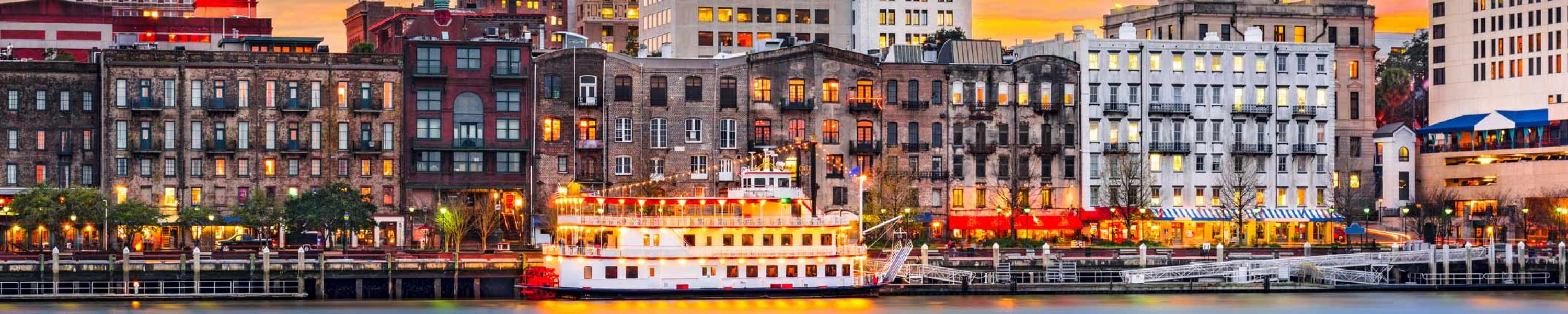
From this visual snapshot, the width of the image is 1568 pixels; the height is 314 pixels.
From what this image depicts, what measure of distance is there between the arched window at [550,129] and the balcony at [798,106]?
38.3 ft

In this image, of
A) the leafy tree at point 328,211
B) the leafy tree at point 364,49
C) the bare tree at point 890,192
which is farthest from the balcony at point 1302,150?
the leafy tree at point 328,211

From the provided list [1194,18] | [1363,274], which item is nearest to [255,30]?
[1194,18]

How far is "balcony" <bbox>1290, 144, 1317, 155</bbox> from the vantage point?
142 meters

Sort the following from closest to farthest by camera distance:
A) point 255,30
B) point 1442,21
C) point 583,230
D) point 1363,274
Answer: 1. point 583,230
2. point 1363,274
3. point 1442,21
4. point 255,30

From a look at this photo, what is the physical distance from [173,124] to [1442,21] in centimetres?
8719

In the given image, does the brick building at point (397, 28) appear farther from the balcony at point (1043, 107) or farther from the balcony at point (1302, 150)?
the balcony at point (1302, 150)

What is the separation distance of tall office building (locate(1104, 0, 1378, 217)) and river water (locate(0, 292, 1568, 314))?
37.0 metres

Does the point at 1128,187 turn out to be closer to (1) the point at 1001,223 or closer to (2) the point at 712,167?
(1) the point at 1001,223

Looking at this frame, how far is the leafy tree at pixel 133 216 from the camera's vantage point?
396 ft

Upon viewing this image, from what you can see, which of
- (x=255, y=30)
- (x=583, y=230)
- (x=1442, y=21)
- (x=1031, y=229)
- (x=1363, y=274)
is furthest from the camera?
(x=255, y=30)

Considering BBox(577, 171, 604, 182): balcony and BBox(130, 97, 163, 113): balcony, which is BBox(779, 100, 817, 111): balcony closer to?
BBox(577, 171, 604, 182): balcony

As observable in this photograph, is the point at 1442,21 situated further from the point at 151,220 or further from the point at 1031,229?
the point at 151,220

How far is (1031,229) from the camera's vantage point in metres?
Answer: 136

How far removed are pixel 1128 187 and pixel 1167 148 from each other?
486 cm
